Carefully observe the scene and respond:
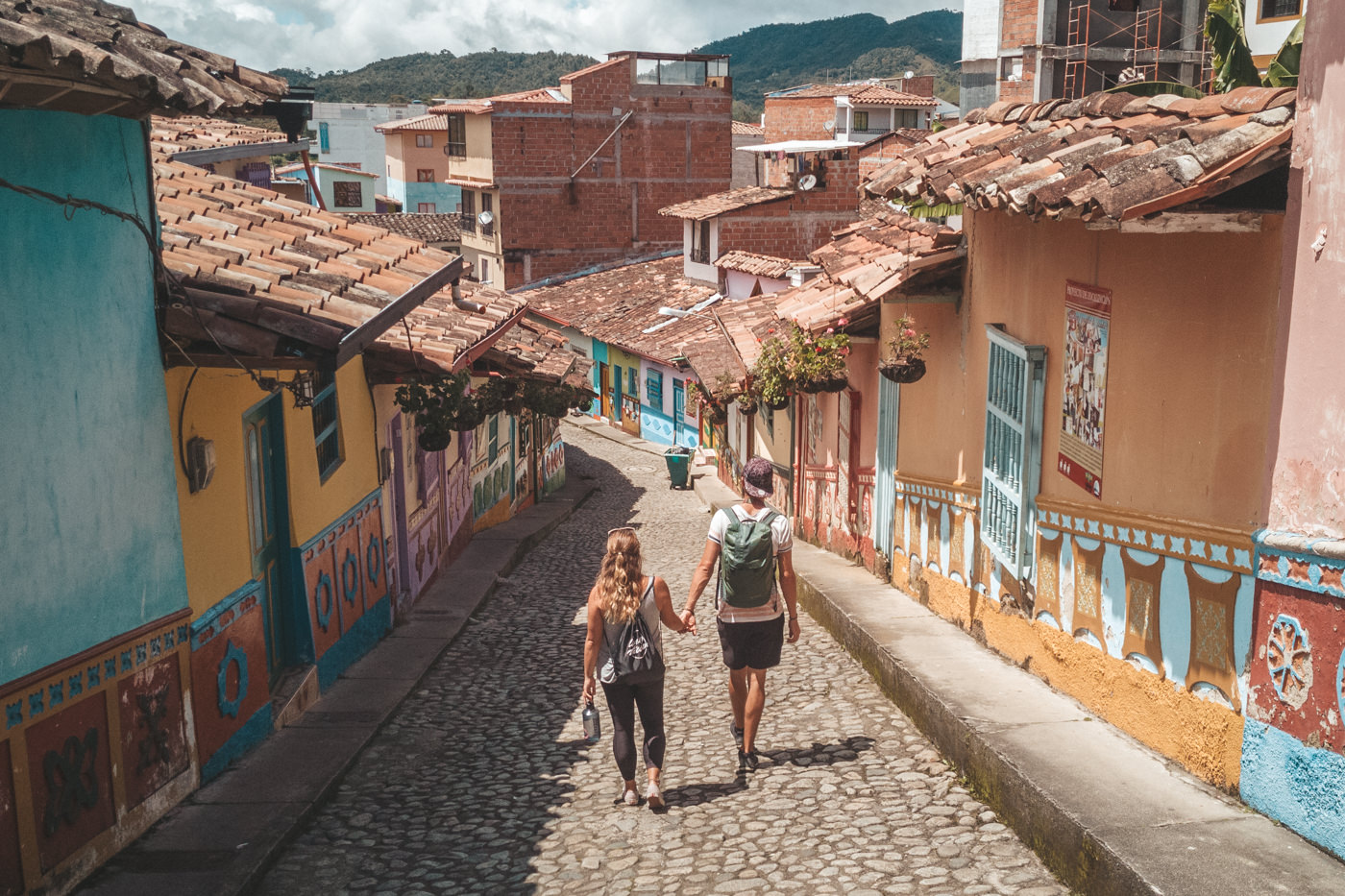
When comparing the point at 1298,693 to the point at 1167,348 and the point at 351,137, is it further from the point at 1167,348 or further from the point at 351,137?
the point at 351,137

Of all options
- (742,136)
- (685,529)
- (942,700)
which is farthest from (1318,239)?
(742,136)

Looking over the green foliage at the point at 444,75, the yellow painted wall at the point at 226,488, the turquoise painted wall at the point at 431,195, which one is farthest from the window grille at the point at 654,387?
the green foliage at the point at 444,75

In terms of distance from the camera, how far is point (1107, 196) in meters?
5.26

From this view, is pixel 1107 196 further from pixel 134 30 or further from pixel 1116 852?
pixel 134 30

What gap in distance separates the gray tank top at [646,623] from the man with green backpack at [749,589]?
14.2 inches

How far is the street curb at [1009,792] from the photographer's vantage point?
16.7ft

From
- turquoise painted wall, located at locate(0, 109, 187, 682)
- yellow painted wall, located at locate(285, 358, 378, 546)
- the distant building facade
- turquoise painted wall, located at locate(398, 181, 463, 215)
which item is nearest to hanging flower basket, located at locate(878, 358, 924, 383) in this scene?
yellow painted wall, located at locate(285, 358, 378, 546)

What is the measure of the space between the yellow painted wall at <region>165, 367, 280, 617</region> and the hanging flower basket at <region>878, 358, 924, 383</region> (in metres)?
4.54

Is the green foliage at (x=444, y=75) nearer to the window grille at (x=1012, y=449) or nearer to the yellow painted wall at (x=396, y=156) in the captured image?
the yellow painted wall at (x=396, y=156)

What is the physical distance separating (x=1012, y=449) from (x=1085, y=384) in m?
1.19

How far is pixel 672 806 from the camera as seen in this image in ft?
22.3

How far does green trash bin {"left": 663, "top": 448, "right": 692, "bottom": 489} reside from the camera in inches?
963

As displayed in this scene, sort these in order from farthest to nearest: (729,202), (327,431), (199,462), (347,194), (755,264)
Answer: (347,194)
(729,202)
(755,264)
(327,431)
(199,462)

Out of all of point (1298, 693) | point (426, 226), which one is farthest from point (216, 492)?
point (426, 226)
